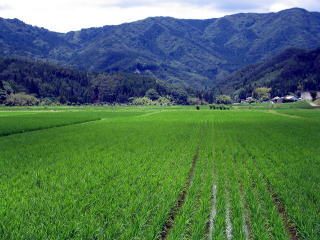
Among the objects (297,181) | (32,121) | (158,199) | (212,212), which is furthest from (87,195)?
(32,121)

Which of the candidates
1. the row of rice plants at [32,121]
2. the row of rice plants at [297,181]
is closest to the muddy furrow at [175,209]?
the row of rice plants at [297,181]

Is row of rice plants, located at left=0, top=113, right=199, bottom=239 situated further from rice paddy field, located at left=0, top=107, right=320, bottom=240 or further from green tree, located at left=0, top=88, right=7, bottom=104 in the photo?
green tree, located at left=0, top=88, right=7, bottom=104

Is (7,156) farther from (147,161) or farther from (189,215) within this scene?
(189,215)

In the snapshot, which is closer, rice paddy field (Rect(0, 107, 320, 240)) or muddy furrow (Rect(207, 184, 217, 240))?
rice paddy field (Rect(0, 107, 320, 240))

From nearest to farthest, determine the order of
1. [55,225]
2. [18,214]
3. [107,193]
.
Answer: [55,225] → [18,214] → [107,193]

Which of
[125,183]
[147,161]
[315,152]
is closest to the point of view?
[125,183]

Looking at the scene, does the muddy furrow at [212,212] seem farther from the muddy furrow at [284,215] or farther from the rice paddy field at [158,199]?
the muddy furrow at [284,215]

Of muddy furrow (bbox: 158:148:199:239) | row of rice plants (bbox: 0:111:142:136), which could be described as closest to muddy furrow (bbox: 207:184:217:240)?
muddy furrow (bbox: 158:148:199:239)

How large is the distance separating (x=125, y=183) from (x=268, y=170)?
294 inches

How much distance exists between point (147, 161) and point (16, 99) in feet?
667

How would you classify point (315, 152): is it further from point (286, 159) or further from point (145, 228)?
point (145, 228)

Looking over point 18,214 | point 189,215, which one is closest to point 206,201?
point 189,215

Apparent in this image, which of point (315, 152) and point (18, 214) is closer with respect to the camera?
point (18, 214)

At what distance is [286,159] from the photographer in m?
17.5
